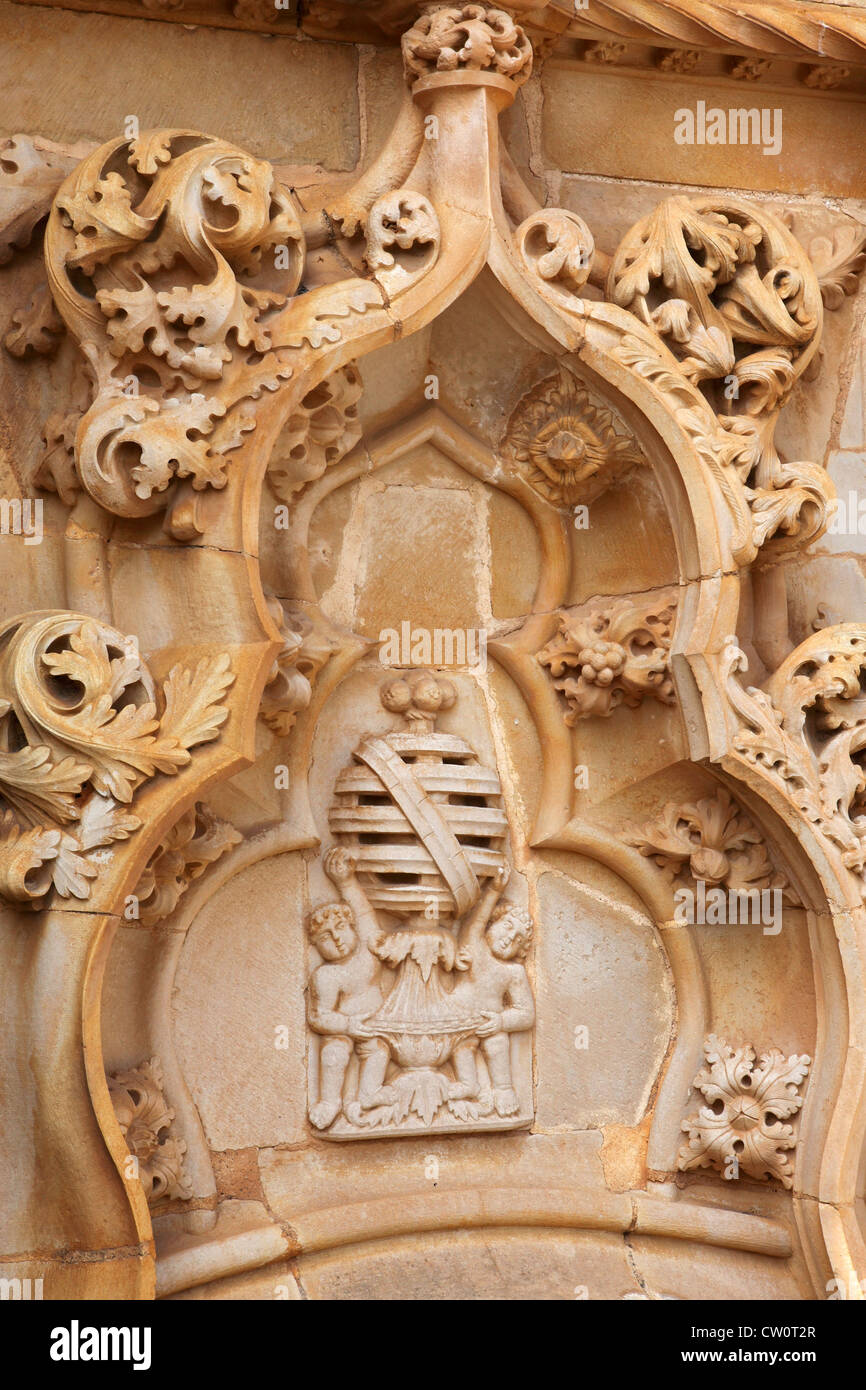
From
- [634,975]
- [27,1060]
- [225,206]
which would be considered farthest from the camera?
[634,975]

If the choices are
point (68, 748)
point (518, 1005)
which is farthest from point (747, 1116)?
point (68, 748)

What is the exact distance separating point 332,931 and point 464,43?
1759mm

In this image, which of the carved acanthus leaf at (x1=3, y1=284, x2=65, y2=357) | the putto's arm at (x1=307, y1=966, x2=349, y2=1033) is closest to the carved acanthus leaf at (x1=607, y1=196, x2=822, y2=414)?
the carved acanthus leaf at (x1=3, y1=284, x2=65, y2=357)

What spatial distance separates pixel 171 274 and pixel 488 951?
1509 mm

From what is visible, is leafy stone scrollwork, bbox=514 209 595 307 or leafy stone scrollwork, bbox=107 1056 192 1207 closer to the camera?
leafy stone scrollwork, bbox=107 1056 192 1207

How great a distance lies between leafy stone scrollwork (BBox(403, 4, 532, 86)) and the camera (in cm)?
377

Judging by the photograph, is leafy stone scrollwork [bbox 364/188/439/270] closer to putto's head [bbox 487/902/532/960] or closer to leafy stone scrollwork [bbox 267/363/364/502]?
leafy stone scrollwork [bbox 267/363/364/502]

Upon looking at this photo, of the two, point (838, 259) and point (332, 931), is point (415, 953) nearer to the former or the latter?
point (332, 931)

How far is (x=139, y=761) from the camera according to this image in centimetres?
340

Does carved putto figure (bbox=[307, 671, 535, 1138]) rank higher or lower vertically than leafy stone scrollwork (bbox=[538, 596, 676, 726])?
lower


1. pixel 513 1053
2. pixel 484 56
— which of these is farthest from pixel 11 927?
pixel 484 56

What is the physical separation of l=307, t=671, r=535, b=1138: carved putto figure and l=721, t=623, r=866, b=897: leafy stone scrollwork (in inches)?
21.7

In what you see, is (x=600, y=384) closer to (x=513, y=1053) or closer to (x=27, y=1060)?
(x=513, y=1053)

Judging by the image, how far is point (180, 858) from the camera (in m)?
3.66
